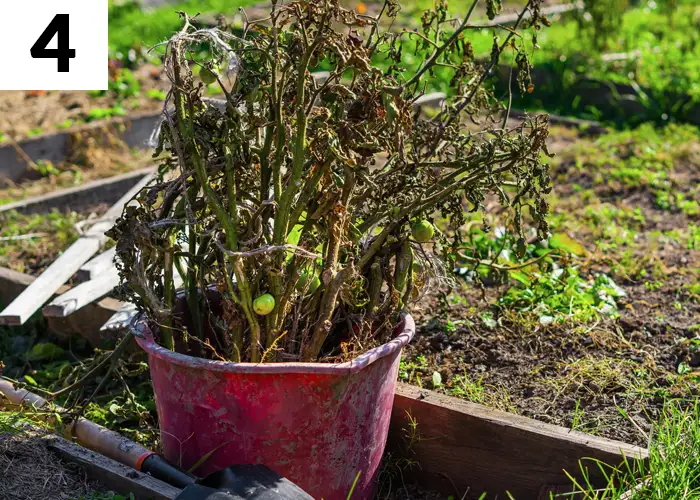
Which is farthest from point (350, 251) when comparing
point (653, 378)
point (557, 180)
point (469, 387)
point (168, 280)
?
point (557, 180)

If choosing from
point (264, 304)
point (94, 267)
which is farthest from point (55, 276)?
point (264, 304)

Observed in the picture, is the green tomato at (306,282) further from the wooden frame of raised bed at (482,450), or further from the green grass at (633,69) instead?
the green grass at (633,69)

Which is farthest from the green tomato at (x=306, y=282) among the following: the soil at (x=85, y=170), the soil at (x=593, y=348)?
the soil at (x=85, y=170)

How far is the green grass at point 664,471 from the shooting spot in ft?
7.03

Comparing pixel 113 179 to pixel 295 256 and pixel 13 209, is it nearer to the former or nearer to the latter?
pixel 13 209

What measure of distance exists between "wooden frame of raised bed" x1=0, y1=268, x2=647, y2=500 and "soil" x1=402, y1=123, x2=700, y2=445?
7.1 inches

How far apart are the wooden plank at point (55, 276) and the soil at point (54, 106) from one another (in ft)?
8.09

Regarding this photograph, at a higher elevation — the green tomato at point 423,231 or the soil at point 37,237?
the green tomato at point 423,231

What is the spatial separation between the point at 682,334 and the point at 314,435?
1629mm

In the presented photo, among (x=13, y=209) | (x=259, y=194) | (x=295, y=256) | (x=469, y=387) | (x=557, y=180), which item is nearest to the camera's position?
(x=295, y=256)

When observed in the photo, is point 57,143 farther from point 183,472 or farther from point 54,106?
point 183,472

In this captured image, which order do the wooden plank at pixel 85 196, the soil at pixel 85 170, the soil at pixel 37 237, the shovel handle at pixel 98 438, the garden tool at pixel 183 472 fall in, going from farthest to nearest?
1. the soil at pixel 85 170
2. the wooden plank at pixel 85 196
3. the soil at pixel 37 237
4. the shovel handle at pixel 98 438
5. the garden tool at pixel 183 472

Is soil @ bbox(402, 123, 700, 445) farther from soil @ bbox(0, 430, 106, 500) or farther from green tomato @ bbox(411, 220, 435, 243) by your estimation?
soil @ bbox(0, 430, 106, 500)

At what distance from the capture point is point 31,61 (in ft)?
16.0
